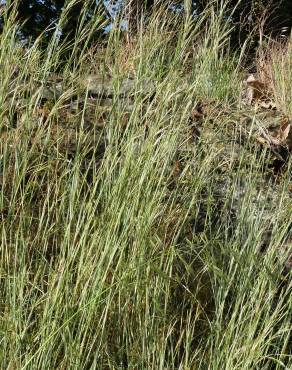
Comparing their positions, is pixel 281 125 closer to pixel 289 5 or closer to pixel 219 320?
pixel 219 320

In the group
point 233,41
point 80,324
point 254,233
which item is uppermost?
point 233,41

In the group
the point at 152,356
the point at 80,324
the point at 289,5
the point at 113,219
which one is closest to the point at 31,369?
the point at 80,324

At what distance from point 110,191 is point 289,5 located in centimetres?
792

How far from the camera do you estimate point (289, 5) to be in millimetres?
9070

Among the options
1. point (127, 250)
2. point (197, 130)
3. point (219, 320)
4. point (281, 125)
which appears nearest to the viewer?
point (219, 320)

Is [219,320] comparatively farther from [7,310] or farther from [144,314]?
[7,310]

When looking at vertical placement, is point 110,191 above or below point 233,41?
below

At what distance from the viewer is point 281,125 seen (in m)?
3.19

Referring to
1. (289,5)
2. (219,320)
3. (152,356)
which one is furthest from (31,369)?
(289,5)

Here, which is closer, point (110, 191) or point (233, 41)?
point (110, 191)

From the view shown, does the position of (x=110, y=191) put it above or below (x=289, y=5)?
below

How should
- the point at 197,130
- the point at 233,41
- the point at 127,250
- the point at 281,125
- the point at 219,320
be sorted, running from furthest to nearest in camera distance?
the point at 233,41
the point at 281,125
the point at 197,130
the point at 127,250
the point at 219,320

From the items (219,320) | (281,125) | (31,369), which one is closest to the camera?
(31,369)

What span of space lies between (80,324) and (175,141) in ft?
2.28
